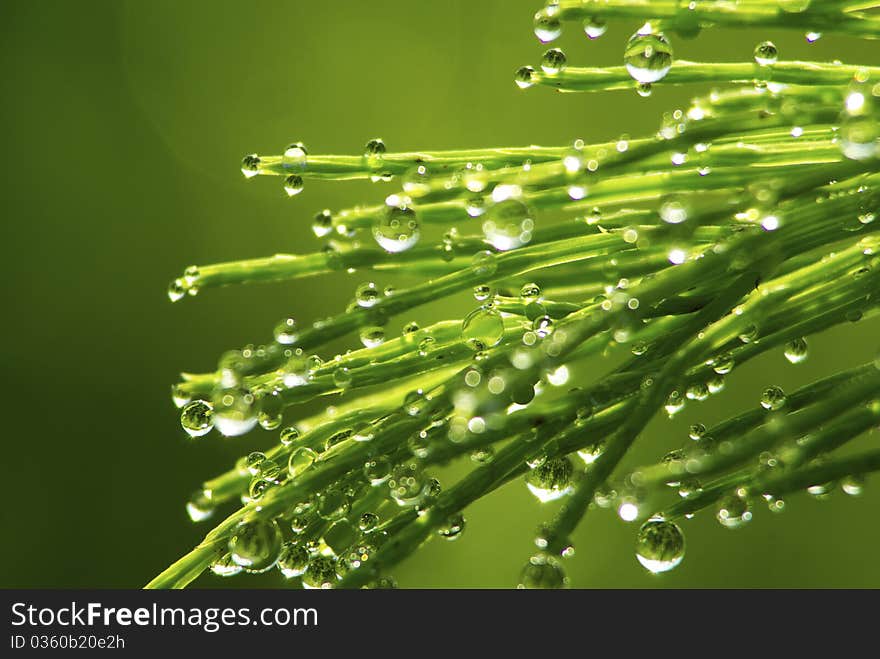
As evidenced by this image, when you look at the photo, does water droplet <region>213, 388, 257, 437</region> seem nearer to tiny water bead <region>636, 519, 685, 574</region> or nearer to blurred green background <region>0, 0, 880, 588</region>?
tiny water bead <region>636, 519, 685, 574</region>

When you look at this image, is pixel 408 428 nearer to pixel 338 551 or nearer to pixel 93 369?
pixel 338 551

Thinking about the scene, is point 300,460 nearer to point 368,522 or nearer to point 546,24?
point 368,522

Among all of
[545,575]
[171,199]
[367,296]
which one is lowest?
[545,575]

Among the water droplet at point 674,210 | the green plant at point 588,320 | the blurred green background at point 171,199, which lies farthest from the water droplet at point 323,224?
the blurred green background at point 171,199

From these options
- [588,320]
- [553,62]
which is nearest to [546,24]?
[553,62]

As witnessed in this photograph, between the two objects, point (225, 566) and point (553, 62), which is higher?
point (553, 62)

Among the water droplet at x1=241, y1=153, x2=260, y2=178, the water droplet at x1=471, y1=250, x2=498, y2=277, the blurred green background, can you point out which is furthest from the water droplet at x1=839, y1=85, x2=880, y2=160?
the blurred green background
